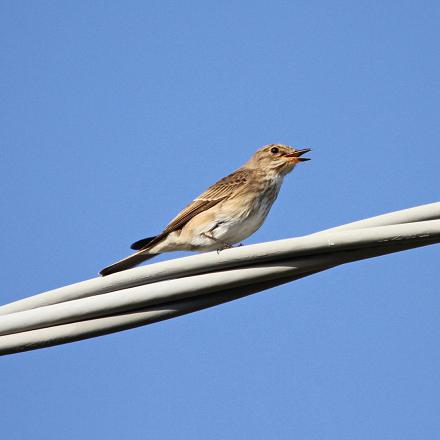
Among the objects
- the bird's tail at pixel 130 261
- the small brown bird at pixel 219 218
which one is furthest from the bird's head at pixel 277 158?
the bird's tail at pixel 130 261

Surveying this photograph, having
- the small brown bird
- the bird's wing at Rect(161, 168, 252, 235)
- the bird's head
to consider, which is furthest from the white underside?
the bird's head

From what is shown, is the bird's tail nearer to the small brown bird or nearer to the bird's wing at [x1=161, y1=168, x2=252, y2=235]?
the small brown bird

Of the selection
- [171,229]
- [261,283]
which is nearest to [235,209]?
[171,229]

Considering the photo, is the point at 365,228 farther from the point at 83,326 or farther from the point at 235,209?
the point at 235,209

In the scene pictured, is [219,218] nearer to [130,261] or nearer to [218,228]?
[218,228]

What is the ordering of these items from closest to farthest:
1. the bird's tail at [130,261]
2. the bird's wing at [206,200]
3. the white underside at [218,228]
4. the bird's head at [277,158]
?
1. the bird's tail at [130,261]
2. the white underside at [218,228]
3. the bird's wing at [206,200]
4. the bird's head at [277,158]

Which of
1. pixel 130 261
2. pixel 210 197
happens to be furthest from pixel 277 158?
pixel 130 261

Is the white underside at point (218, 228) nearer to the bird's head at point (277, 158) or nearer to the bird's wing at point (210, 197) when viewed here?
Result: the bird's wing at point (210, 197)
